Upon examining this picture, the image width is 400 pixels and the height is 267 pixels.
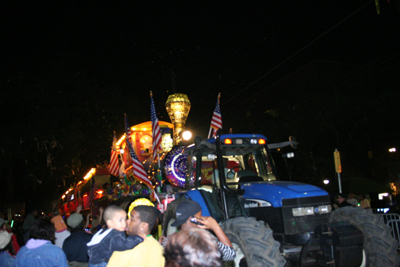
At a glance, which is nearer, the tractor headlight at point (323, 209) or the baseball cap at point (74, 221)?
the baseball cap at point (74, 221)

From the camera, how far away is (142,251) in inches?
127

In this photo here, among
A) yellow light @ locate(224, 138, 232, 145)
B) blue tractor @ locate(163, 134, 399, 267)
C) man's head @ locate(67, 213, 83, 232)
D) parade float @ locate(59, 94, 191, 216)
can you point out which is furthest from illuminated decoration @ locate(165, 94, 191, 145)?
man's head @ locate(67, 213, 83, 232)

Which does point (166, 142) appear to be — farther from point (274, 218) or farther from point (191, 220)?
point (191, 220)

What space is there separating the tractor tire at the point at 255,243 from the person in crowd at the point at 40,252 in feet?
7.68

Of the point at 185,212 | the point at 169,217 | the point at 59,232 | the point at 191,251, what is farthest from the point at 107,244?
the point at 169,217

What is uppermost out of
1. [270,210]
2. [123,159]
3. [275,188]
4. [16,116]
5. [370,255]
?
[16,116]

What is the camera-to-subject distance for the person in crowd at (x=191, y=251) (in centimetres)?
219

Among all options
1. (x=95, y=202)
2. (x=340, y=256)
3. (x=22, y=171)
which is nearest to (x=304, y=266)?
(x=340, y=256)

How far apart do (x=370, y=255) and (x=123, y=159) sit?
15291 mm

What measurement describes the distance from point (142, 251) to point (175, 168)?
7.13 m

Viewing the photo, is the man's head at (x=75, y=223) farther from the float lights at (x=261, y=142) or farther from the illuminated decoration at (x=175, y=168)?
the illuminated decoration at (x=175, y=168)

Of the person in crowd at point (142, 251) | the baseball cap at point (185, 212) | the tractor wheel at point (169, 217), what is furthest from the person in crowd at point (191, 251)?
the tractor wheel at point (169, 217)

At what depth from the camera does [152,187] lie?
11562 mm

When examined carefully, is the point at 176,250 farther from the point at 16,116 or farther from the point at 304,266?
the point at 16,116
